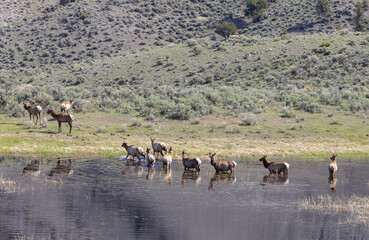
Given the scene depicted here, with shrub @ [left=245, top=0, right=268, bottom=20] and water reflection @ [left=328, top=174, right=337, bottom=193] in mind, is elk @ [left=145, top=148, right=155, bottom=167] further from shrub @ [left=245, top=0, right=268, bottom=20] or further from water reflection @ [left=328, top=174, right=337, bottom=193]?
shrub @ [left=245, top=0, right=268, bottom=20]

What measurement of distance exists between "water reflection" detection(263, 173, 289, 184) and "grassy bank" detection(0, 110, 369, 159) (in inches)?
281

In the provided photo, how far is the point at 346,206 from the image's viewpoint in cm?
2269

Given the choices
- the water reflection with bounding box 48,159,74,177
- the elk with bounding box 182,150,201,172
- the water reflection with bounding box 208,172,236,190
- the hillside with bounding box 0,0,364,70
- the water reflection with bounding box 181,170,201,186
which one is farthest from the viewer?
the hillside with bounding box 0,0,364,70

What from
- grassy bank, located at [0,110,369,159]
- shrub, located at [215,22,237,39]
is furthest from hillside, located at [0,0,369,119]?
shrub, located at [215,22,237,39]

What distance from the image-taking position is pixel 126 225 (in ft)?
63.4

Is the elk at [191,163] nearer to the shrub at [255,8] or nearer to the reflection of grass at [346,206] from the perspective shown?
the reflection of grass at [346,206]

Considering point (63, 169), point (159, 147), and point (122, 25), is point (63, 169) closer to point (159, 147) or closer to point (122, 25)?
point (159, 147)

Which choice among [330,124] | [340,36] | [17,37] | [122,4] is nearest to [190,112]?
[330,124]

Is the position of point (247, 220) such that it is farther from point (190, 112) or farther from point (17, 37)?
point (17, 37)

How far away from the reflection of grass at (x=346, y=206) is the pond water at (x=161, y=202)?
0.52m

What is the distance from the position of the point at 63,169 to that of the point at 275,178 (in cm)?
1208

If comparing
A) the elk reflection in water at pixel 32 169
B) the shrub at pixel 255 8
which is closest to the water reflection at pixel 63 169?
the elk reflection in water at pixel 32 169

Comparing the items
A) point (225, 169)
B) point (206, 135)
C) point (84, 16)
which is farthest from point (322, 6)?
point (225, 169)

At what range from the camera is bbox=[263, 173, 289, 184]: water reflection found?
2849cm
